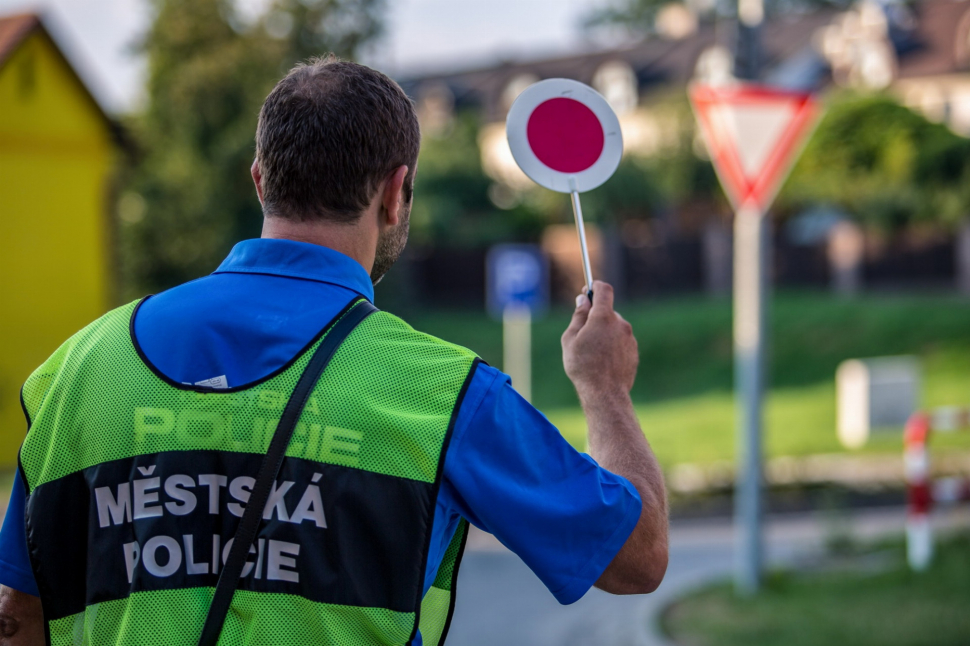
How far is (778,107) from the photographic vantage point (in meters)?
6.29

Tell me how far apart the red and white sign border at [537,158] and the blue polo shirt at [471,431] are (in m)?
0.52

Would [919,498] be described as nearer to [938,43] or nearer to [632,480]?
[632,480]

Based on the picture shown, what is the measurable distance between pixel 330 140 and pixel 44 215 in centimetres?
912

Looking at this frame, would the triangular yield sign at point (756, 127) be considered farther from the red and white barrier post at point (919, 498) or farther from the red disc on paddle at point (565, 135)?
the red disc on paddle at point (565, 135)

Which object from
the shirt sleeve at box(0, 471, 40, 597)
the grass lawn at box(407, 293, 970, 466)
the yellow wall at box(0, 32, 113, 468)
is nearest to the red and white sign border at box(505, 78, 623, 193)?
the shirt sleeve at box(0, 471, 40, 597)

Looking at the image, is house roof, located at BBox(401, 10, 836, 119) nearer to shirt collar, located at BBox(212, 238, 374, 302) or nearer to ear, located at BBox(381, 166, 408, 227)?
ear, located at BBox(381, 166, 408, 227)

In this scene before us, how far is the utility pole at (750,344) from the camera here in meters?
6.77

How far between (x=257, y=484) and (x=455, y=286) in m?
28.9

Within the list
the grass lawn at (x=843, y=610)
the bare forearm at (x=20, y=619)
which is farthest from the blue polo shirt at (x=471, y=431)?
the grass lawn at (x=843, y=610)

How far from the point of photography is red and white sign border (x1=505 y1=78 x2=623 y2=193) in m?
2.02

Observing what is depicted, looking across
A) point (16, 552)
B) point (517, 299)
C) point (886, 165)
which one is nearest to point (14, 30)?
point (517, 299)

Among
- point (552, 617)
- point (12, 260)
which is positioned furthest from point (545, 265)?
point (552, 617)

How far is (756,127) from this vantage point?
6285 millimetres

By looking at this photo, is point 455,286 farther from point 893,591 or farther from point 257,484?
point 257,484
